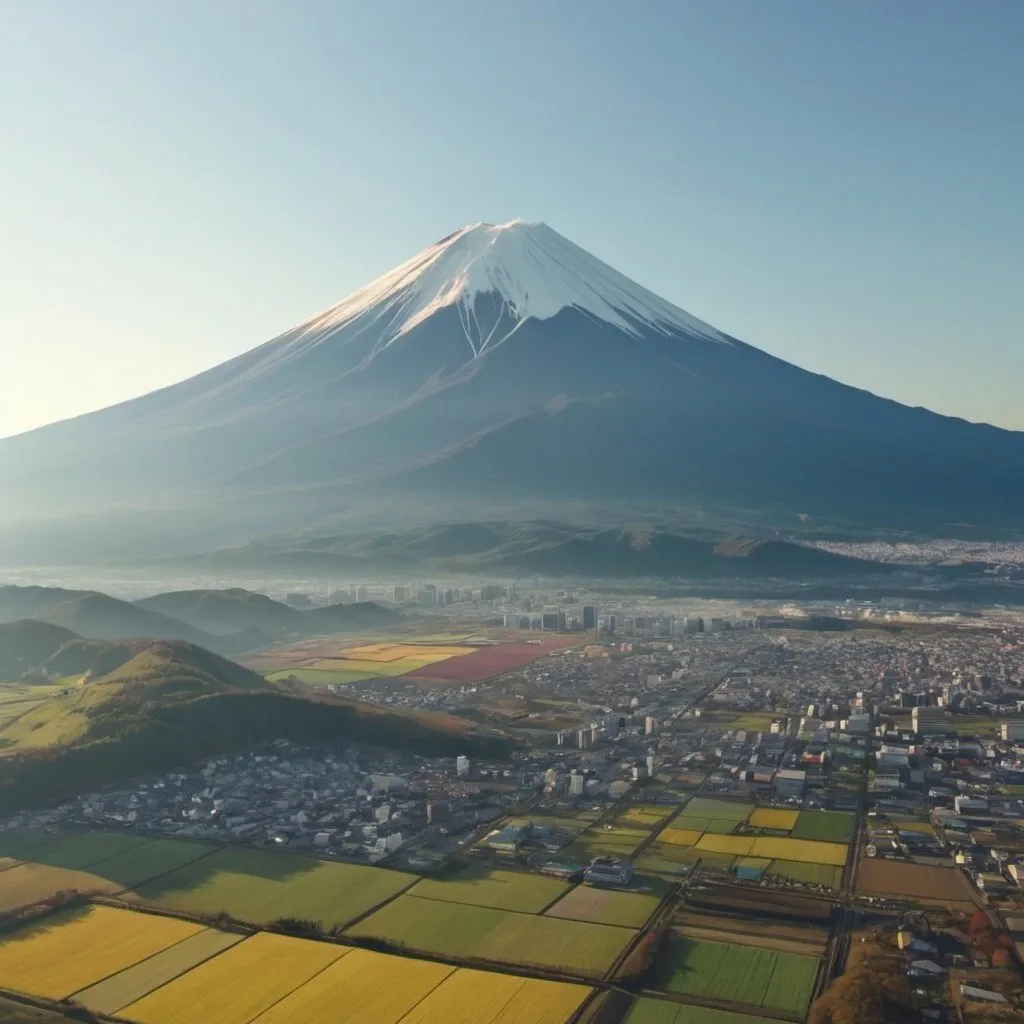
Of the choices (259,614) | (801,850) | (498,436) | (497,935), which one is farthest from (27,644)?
(498,436)

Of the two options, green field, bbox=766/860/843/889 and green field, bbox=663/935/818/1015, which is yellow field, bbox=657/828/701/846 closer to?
green field, bbox=766/860/843/889

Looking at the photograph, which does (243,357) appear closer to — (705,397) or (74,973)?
(705,397)

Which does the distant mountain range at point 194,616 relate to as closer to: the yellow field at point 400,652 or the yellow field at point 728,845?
the yellow field at point 400,652

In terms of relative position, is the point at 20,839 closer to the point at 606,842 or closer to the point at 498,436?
the point at 606,842

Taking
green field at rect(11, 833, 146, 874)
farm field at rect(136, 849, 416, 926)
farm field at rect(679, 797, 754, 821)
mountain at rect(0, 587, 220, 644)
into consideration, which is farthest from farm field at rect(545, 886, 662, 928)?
mountain at rect(0, 587, 220, 644)

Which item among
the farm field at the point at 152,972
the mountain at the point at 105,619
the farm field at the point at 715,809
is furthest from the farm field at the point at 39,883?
the mountain at the point at 105,619

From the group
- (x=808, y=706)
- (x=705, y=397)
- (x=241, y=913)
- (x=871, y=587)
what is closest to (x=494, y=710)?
(x=808, y=706)

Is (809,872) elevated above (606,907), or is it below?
above
